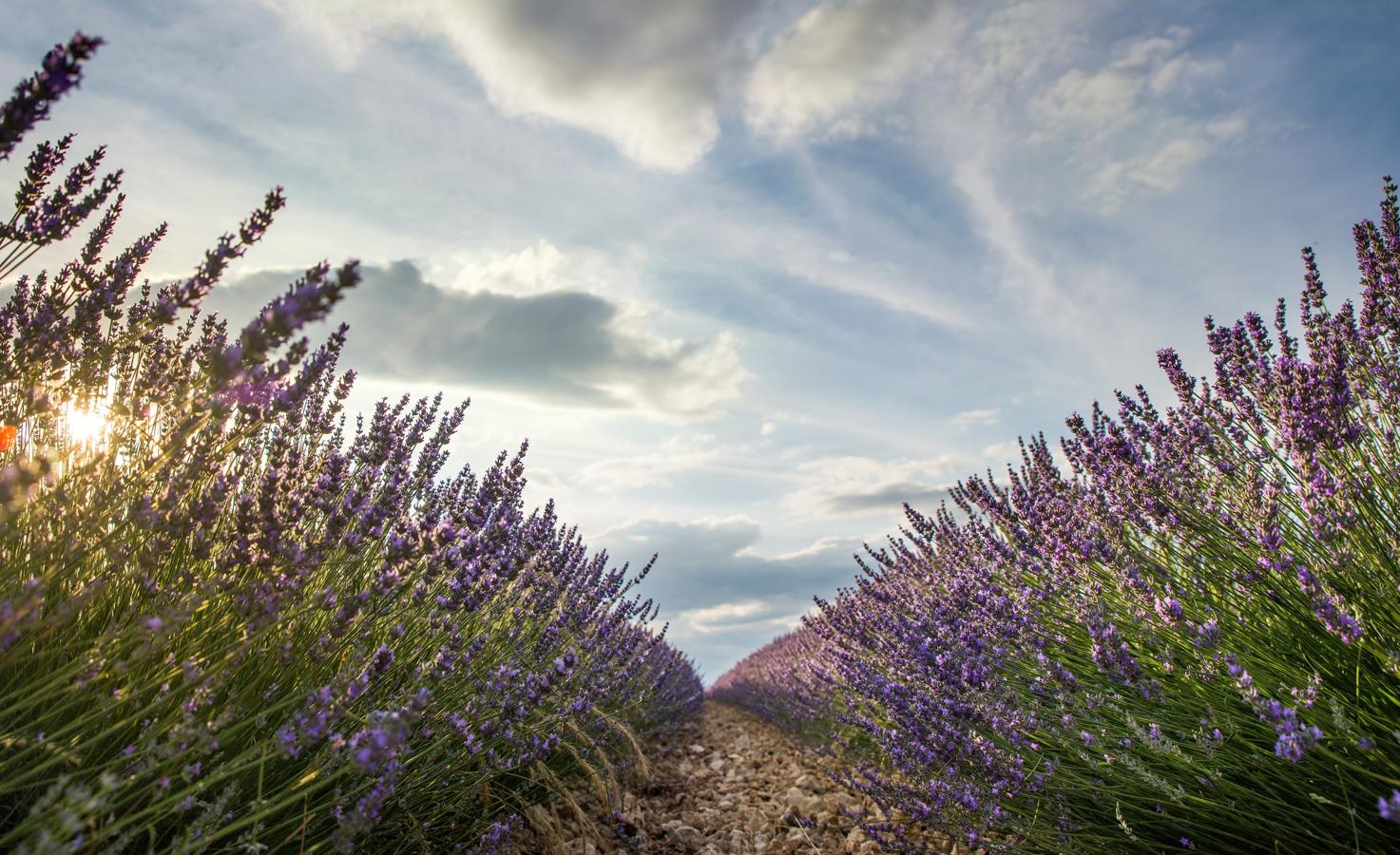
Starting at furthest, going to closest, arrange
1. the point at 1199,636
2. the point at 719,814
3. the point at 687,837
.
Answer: the point at 719,814, the point at 687,837, the point at 1199,636

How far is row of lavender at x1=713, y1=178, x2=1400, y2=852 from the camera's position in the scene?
2.01 meters

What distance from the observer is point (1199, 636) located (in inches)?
83.3

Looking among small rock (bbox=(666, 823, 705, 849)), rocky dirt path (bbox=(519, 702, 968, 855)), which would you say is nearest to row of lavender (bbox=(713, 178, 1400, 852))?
rocky dirt path (bbox=(519, 702, 968, 855))

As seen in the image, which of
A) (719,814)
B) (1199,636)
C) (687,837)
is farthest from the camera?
(719,814)

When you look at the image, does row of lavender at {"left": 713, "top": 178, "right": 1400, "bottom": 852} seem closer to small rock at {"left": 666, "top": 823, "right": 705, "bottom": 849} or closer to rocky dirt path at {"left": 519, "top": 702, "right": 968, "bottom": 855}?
rocky dirt path at {"left": 519, "top": 702, "right": 968, "bottom": 855}

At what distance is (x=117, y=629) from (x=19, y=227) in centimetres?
124

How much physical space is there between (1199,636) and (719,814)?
2998mm

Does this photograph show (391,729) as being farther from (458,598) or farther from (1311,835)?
(1311,835)

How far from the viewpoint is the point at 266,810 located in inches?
53.0

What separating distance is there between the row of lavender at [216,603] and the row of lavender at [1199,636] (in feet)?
5.67

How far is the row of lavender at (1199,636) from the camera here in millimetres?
2008

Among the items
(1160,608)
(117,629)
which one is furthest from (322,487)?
(1160,608)

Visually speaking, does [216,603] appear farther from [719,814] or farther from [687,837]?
[719,814]

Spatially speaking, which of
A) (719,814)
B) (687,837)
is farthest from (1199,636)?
(719,814)
